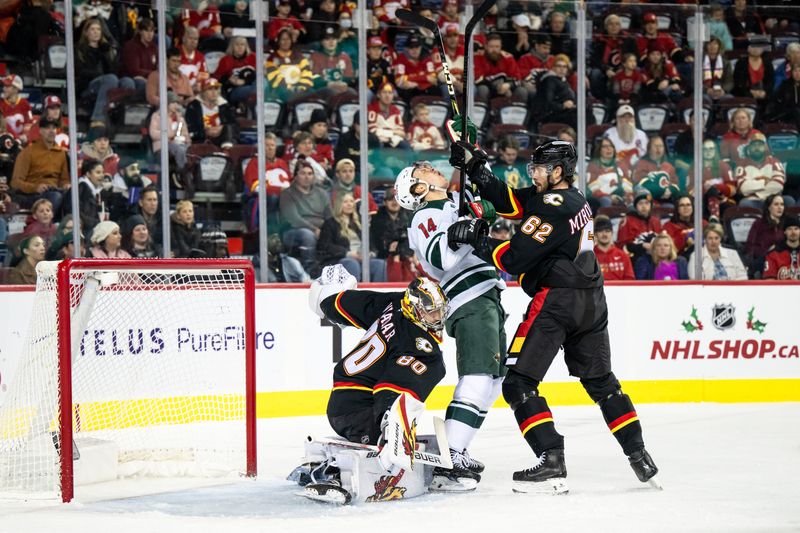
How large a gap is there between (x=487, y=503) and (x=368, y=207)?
332 centimetres

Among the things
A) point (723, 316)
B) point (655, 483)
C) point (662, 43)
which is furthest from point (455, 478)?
point (662, 43)

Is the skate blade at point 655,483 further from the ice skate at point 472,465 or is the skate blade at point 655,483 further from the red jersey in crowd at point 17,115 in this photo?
the red jersey in crowd at point 17,115

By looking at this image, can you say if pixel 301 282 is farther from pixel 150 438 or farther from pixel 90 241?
pixel 150 438

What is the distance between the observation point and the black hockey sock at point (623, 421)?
4.32m

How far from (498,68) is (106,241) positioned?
293cm

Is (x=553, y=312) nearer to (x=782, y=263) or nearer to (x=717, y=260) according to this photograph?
(x=717, y=260)

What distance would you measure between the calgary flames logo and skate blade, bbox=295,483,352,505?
9cm

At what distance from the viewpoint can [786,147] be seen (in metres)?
7.82

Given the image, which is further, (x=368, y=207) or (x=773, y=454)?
(x=368, y=207)

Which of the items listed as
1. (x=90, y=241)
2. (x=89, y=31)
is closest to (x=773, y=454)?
(x=90, y=241)

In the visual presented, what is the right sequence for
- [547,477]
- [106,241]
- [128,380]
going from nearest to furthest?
[547,477]
[128,380]
[106,241]

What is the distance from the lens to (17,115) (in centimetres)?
673

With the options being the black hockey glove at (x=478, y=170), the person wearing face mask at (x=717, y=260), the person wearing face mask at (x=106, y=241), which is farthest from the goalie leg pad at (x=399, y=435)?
the person wearing face mask at (x=717, y=260)

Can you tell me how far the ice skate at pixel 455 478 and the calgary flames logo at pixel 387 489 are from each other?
256mm
